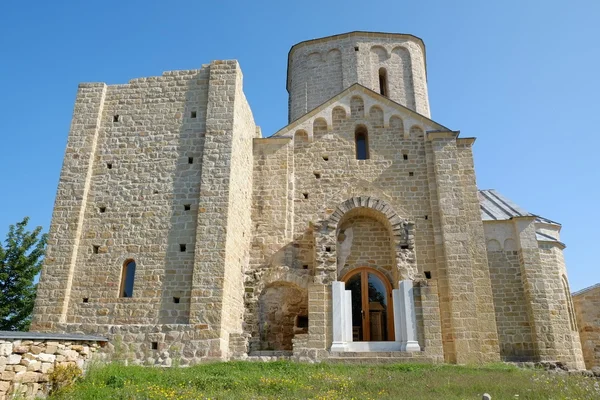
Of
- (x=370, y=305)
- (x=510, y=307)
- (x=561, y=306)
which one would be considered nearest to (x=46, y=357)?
(x=370, y=305)

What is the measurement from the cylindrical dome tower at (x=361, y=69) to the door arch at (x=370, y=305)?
31.4 ft

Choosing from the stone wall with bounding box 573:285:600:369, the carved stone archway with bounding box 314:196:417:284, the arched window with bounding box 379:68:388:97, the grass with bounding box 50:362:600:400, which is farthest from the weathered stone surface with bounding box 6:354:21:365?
the stone wall with bounding box 573:285:600:369

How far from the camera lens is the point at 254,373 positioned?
33.6 feet

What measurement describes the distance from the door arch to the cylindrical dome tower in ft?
31.4

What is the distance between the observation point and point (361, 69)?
22.2 metres

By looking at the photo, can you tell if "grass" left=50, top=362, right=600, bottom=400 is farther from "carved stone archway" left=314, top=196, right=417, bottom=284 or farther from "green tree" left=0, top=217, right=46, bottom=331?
"green tree" left=0, top=217, right=46, bottom=331

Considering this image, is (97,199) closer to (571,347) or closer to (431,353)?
(431,353)

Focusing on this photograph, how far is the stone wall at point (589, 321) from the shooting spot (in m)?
17.8

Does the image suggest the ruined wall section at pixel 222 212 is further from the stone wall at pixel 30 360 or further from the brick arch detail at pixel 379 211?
the stone wall at pixel 30 360

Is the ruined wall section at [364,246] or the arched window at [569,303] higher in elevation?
the ruined wall section at [364,246]

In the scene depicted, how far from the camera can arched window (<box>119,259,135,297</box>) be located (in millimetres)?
13135

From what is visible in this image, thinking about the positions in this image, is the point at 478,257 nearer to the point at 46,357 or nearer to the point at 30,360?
the point at 46,357

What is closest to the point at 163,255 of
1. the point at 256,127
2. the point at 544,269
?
the point at 256,127

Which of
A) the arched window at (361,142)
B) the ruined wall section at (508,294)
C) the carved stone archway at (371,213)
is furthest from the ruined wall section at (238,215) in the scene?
the ruined wall section at (508,294)
